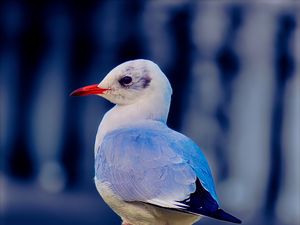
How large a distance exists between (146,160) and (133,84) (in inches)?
10.3

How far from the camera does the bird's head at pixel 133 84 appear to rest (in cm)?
288

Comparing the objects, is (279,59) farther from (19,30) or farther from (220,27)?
(19,30)

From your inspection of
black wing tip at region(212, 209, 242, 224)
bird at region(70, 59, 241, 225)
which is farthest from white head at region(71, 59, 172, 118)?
black wing tip at region(212, 209, 242, 224)

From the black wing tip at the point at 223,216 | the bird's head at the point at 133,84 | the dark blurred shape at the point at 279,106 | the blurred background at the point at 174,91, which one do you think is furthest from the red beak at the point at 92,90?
the dark blurred shape at the point at 279,106

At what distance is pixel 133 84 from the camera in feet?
9.48

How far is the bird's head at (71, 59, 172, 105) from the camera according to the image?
2.88 meters

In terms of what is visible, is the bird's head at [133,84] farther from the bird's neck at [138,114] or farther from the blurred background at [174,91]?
the blurred background at [174,91]

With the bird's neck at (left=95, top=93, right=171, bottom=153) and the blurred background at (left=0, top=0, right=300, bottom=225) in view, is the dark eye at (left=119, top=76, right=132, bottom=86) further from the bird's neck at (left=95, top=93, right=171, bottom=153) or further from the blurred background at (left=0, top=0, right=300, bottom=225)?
the blurred background at (left=0, top=0, right=300, bottom=225)

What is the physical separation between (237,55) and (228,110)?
1.40ft

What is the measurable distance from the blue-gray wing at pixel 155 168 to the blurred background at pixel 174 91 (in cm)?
484

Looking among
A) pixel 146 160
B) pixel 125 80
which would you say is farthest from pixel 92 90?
pixel 146 160

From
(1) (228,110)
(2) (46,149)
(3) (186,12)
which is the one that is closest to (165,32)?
(3) (186,12)

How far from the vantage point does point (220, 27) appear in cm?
838

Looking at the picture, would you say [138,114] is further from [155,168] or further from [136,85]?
[155,168]
